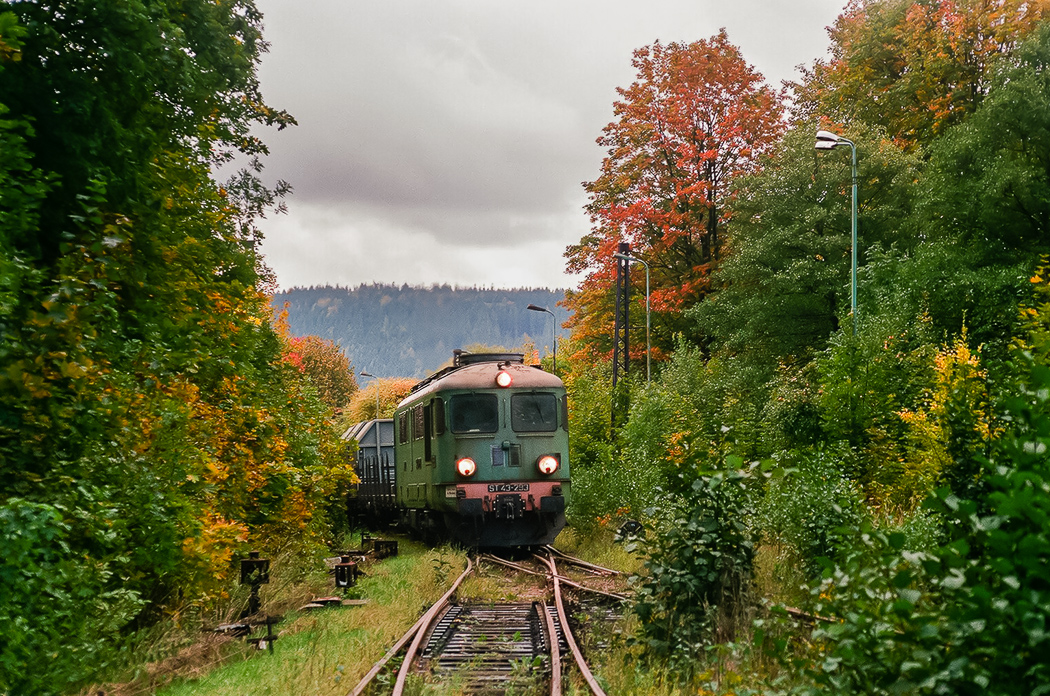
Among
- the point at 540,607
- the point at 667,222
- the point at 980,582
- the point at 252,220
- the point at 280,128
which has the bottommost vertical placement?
the point at 540,607

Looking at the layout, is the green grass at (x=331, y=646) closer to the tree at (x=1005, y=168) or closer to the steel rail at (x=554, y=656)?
the steel rail at (x=554, y=656)

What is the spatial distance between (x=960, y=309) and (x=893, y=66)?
1423 centimetres

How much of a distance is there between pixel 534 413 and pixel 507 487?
1.64m

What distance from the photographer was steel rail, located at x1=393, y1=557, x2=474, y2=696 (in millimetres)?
7775

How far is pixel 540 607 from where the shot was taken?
1184 cm

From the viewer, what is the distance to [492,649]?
958 cm

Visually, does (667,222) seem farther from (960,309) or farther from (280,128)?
(280,128)

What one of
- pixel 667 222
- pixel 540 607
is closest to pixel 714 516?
pixel 540 607

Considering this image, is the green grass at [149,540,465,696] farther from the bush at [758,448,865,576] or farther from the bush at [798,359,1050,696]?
the bush at [798,359,1050,696]

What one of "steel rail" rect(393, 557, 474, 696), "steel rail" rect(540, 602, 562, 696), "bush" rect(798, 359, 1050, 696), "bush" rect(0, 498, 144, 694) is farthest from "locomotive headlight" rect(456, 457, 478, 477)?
"bush" rect(798, 359, 1050, 696)

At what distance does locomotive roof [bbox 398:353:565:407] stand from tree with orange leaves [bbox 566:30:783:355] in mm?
13804

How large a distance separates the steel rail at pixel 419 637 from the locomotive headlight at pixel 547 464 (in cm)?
343

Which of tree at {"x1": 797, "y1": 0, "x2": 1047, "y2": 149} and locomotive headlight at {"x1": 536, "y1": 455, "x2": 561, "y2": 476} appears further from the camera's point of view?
tree at {"x1": 797, "y1": 0, "x2": 1047, "y2": 149}

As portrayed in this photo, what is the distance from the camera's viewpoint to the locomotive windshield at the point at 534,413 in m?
18.0
